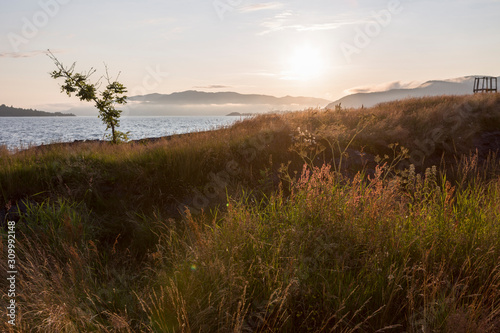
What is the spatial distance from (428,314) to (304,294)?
101 centimetres

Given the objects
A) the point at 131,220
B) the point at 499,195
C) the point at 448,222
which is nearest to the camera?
the point at 448,222

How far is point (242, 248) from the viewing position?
3557 millimetres

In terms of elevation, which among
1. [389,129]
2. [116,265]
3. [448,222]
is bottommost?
[116,265]

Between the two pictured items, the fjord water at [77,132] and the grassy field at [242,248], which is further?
the fjord water at [77,132]

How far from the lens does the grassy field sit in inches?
114

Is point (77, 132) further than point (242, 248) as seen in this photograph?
Yes

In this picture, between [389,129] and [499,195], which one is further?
[389,129]

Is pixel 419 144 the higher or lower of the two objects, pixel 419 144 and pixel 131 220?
the higher

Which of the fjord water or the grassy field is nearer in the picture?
the grassy field

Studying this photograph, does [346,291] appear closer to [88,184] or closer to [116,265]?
[116,265]

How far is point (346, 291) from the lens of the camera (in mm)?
3010

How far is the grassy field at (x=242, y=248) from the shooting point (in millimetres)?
2893

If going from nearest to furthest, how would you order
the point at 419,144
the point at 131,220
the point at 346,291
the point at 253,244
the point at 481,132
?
the point at 346,291 < the point at 253,244 < the point at 131,220 < the point at 419,144 < the point at 481,132

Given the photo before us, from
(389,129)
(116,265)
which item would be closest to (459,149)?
(389,129)
